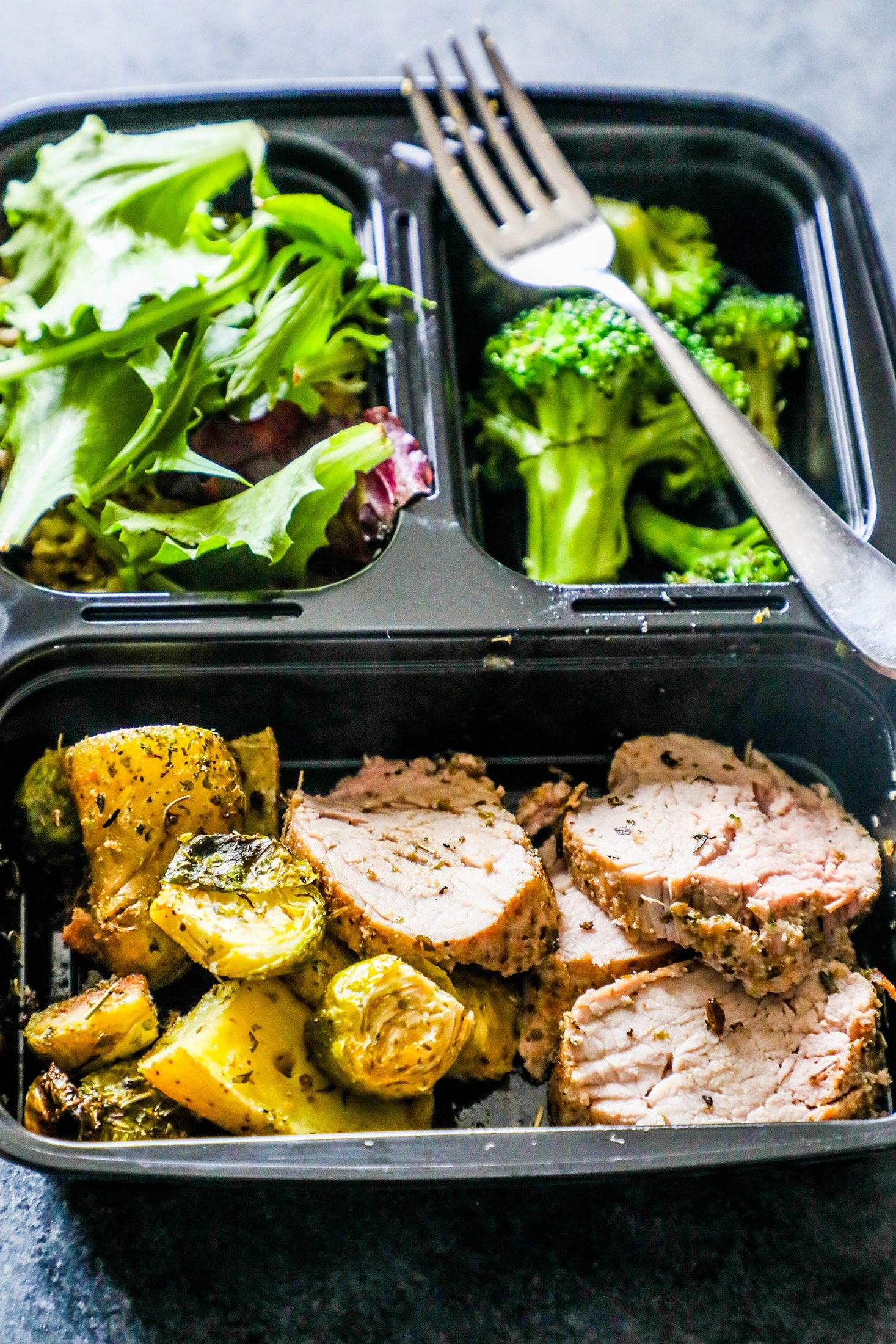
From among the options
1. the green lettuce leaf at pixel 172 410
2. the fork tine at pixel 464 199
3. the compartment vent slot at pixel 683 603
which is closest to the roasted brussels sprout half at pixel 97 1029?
the green lettuce leaf at pixel 172 410

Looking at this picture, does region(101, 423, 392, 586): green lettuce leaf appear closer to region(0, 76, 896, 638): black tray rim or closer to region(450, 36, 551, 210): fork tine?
region(0, 76, 896, 638): black tray rim

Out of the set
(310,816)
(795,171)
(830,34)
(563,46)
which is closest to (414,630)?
(310,816)

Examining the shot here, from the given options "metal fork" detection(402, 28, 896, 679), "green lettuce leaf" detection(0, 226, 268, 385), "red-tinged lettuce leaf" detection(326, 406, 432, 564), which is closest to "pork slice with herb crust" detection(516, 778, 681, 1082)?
"metal fork" detection(402, 28, 896, 679)

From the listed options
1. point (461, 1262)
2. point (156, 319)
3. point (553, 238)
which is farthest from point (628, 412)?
point (461, 1262)

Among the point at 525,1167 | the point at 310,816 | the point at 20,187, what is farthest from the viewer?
the point at 20,187

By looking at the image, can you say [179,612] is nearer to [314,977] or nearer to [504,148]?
[314,977]

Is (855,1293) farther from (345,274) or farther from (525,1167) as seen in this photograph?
(345,274)
